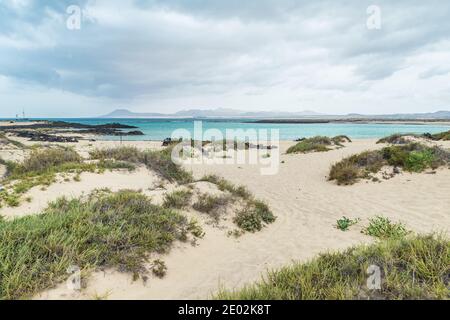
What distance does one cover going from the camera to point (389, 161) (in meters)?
14.0

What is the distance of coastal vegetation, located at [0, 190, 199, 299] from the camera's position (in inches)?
157

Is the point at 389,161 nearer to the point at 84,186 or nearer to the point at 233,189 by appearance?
the point at 233,189

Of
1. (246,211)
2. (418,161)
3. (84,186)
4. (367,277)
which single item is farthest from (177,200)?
(418,161)

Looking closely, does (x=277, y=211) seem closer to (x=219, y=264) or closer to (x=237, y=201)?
(x=237, y=201)

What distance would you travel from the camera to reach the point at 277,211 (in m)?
9.59

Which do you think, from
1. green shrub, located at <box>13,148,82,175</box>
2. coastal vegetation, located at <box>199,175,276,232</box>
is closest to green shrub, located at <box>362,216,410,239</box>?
coastal vegetation, located at <box>199,175,276,232</box>

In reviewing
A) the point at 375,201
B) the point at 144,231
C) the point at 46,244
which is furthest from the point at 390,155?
the point at 46,244

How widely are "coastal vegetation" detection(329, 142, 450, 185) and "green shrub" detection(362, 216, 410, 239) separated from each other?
5.43 m

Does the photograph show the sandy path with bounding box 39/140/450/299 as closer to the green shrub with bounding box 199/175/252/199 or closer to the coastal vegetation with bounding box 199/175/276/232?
the coastal vegetation with bounding box 199/175/276/232

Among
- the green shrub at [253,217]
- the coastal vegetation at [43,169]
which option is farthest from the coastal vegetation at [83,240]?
the coastal vegetation at [43,169]

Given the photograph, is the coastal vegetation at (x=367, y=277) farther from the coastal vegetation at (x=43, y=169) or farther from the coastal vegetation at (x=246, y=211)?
the coastal vegetation at (x=43, y=169)

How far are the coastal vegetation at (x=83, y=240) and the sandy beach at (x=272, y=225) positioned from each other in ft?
0.77

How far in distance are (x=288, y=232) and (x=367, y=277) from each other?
395 cm

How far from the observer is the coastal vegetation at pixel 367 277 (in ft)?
11.3
